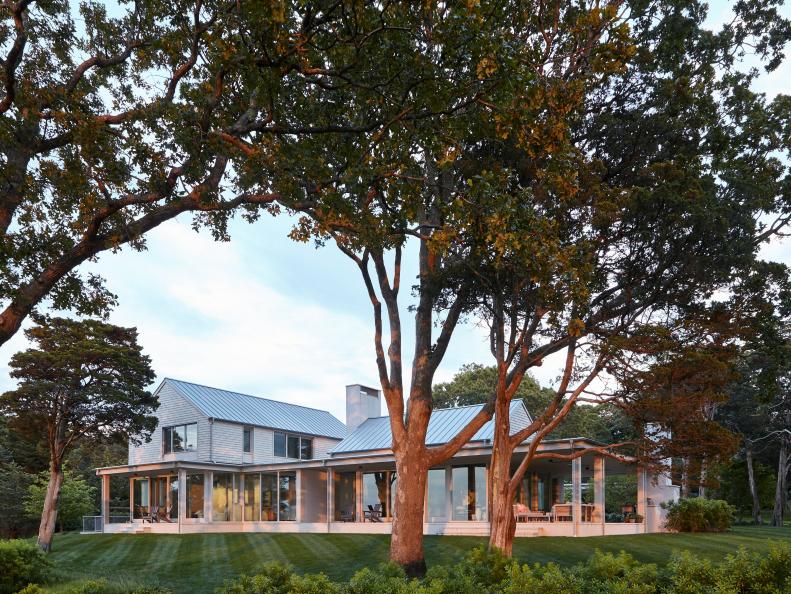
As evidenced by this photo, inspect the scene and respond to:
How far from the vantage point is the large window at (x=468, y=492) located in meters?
24.0

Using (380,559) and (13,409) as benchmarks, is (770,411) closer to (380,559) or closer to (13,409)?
(380,559)

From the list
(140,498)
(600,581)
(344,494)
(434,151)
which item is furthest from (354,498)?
(600,581)

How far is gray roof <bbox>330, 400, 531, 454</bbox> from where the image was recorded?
79.6 feet

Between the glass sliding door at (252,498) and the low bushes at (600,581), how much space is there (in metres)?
24.5

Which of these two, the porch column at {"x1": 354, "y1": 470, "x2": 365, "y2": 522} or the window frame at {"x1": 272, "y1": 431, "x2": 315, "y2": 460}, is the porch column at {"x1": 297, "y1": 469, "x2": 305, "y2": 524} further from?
the window frame at {"x1": 272, "y1": 431, "x2": 315, "y2": 460}

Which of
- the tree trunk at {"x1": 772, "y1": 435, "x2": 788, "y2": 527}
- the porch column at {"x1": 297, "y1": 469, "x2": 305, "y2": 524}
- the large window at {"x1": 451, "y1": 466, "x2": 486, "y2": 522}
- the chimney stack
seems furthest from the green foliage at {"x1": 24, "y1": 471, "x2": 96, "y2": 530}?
the tree trunk at {"x1": 772, "y1": 435, "x2": 788, "y2": 527}

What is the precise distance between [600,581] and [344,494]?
23.7 meters

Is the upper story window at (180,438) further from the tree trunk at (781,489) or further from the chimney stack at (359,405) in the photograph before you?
the tree trunk at (781,489)

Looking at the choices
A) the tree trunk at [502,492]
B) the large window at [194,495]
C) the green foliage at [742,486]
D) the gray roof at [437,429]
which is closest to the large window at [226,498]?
the large window at [194,495]

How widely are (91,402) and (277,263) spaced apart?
7.43 meters

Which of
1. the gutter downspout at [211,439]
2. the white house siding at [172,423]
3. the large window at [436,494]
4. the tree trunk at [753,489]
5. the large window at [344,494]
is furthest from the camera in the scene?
the tree trunk at [753,489]

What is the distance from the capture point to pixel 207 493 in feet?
93.5

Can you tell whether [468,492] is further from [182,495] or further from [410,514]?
[182,495]

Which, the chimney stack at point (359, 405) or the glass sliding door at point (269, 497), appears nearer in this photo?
the glass sliding door at point (269, 497)
